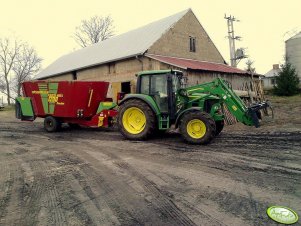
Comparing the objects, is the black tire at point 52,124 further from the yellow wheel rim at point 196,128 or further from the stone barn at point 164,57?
the yellow wheel rim at point 196,128

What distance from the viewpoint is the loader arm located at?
7.80m

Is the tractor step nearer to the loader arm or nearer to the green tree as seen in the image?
the loader arm

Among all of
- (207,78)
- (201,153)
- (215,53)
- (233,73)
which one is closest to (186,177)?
(201,153)

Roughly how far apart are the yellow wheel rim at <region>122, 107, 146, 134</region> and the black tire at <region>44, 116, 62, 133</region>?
12.7 feet

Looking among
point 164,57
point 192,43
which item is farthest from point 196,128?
point 192,43

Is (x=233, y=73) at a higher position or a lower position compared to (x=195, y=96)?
higher

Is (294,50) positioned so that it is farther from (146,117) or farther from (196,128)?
(146,117)

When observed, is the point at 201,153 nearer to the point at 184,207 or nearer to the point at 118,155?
the point at 118,155

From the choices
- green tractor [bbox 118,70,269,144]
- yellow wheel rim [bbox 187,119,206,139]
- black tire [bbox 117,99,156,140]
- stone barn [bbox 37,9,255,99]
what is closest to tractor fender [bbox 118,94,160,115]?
green tractor [bbox 118,70,269,144]

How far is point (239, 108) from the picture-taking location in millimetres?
7961

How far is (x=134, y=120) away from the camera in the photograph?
929cm

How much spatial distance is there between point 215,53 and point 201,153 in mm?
17877

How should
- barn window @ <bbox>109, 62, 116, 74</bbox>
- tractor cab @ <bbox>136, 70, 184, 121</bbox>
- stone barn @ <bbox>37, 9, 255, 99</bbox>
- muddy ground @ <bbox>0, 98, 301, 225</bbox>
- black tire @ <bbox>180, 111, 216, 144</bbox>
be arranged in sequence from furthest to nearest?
1. barn window @ <bbox>109, 62, 116, 74</bbox>
2. stone barn @ <bbox>37, 9, 255, 99</bbox>
3. tractor cab @ <bbox>136, 70, 184, 121</bbox>
4. black tire @ <bbox>180, 111, 216, 144</bbox>
5. muddy ground @ <bbox>0, 98, 301, 225</bbox>

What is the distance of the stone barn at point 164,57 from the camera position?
17.0m
